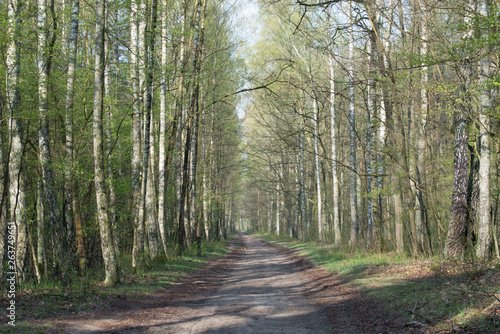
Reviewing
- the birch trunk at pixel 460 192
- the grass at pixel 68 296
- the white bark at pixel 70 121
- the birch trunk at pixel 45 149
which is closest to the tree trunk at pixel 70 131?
the white bark at pixel 70 121

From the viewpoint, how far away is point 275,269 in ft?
45.3

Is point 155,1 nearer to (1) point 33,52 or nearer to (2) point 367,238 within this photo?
(1) point 33,52

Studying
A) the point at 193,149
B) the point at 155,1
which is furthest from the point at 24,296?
the point at 193,149

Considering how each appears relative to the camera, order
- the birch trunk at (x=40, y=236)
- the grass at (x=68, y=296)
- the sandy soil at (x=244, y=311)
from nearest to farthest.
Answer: the grass at (x=68, y=296), the sandy soil at (x=244, y=311), the birch trunk at (x=40, y=236)

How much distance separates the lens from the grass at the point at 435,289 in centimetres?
488

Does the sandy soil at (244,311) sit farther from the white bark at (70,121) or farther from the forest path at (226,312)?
the white bark at (70,121)

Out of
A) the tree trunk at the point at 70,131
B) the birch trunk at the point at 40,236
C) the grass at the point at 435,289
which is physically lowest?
the grass at the point at 435,289

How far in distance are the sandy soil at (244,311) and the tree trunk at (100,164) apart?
4.26 ft

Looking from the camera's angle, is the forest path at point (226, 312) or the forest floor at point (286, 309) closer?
the forest floor at point (286, 309)

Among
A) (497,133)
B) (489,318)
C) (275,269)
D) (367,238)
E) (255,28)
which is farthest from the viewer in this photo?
(255,28)

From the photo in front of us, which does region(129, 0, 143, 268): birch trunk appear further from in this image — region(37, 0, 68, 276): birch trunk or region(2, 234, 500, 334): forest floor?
region(37, 0, 68, 276): birch trunk

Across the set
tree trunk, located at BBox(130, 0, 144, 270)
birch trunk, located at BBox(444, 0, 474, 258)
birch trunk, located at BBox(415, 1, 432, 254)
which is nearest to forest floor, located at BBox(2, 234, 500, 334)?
birch trunk, located at BBox(444, 0, 474, 258)

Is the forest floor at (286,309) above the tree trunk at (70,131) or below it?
below

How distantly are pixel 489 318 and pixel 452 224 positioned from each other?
15.1 feet
